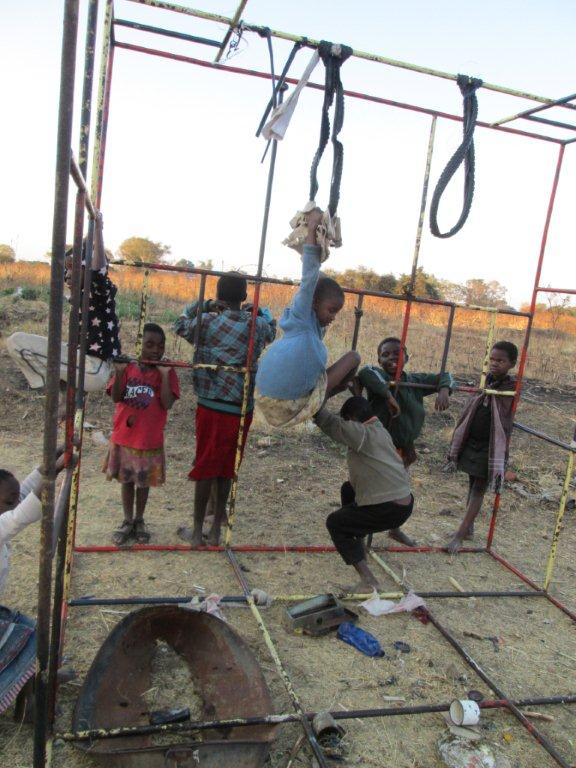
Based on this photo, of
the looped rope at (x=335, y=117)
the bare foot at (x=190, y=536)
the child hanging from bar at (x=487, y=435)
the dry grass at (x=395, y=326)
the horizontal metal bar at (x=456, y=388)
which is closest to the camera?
the looped rope at (x=335, y=117)

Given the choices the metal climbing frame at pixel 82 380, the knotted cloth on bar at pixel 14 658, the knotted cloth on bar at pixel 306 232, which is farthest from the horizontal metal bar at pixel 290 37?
the knotted cloth on bar at pixel 14 658

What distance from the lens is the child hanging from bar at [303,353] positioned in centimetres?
267

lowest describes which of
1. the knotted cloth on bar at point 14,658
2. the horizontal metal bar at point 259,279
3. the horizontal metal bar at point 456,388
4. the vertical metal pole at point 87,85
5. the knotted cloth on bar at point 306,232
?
the knotted cloth on bar at point 14,658

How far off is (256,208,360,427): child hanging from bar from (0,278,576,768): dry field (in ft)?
4.18

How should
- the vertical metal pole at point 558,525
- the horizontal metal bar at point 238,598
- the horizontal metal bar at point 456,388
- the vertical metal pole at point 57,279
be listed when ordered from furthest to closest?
1. the horizontal metal bar at point 456,388
2. the vertical metal pole at point 558,525
3. the horizontal metal bar at point 238,598
4. the vertical metal pole at point 57,279

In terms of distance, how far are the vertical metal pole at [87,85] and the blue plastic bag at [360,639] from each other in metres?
2.55

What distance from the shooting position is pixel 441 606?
12.4 feet

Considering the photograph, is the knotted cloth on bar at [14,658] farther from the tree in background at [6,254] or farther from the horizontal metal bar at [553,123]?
the tree in background at [6,254]

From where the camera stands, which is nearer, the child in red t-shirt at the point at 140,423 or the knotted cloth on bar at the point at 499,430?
the child in red t-shirt at the point at 140,423

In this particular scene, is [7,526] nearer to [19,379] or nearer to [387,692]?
[387,692]

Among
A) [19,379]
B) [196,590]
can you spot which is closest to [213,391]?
[196,590]

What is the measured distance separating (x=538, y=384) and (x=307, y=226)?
11093mm

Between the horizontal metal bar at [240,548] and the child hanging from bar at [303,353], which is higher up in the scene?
the child hanging from bar at [303,353]

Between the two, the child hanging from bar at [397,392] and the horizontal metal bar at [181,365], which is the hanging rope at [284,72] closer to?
the horizontal metal bar at [181,365]
